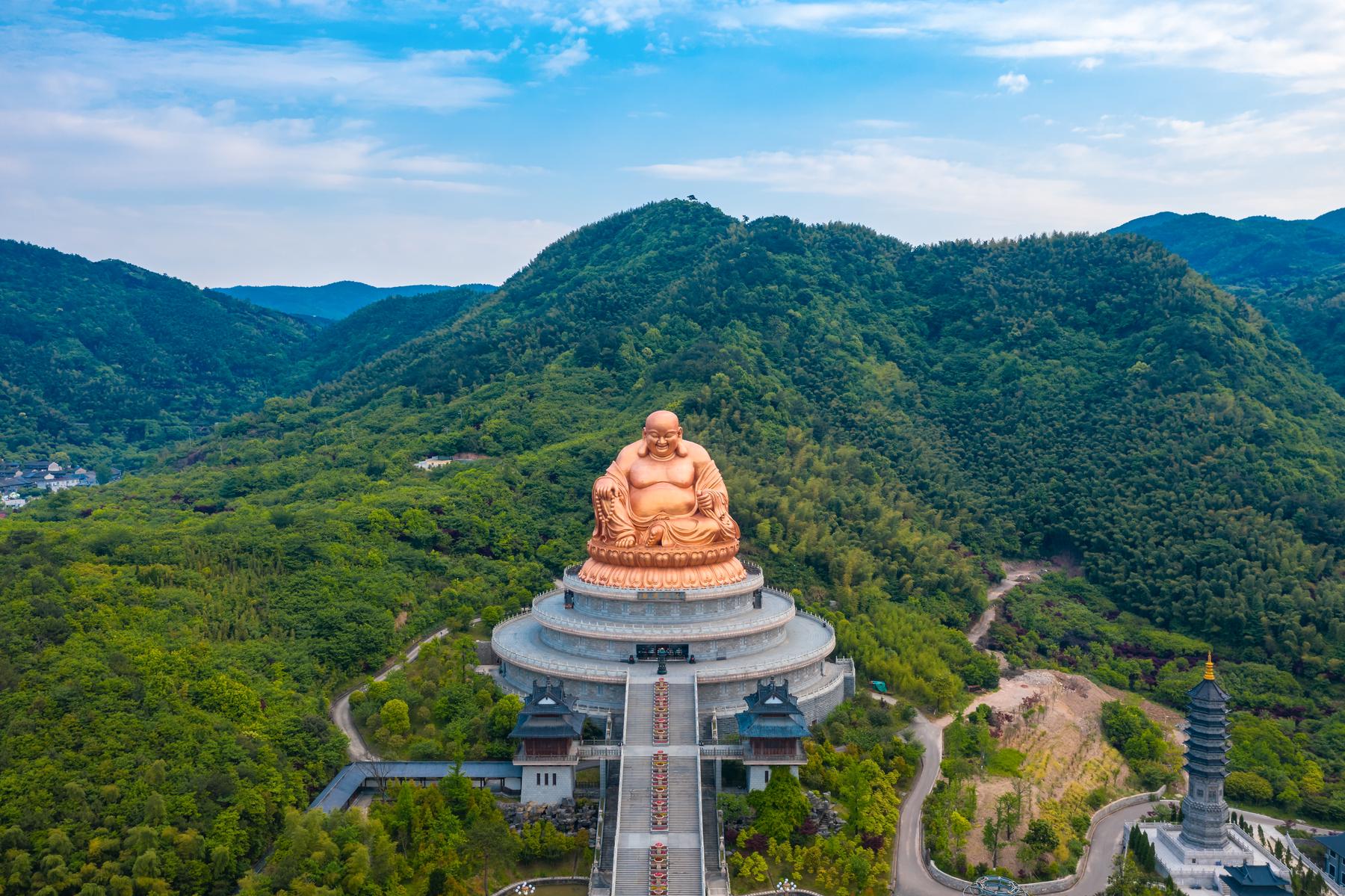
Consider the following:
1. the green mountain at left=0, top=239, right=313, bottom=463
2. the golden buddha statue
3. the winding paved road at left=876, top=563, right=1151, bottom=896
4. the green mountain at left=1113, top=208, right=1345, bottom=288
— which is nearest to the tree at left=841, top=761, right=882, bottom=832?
the winding paved road at left=876, top=563, right=1151, bottom=896

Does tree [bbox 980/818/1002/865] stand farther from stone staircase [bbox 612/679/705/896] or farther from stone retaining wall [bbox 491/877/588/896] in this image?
stone retaining wall [bbox 491/877/588/896]

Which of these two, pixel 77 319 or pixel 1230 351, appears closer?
pixel 1230 351

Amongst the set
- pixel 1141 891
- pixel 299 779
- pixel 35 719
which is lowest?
pixel 1141 891

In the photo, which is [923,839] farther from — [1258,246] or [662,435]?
[1258,246]

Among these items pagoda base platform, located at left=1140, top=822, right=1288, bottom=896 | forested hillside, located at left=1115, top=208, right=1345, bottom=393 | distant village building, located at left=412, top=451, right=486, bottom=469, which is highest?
forested hillside, located at left=1115, top=208, right=1345, bottom=393

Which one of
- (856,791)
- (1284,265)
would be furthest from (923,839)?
(1284,265)

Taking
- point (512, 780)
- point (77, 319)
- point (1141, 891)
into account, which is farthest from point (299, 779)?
point (77, 319)

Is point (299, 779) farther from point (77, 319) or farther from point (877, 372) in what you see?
point (77, 319)
